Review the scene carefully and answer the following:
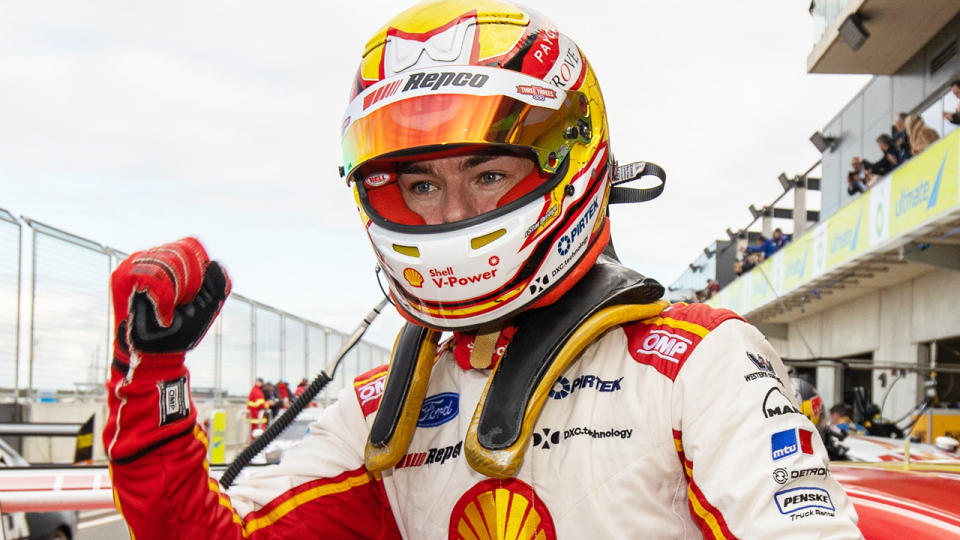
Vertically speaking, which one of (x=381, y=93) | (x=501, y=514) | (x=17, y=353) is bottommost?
(x=17, y=353)

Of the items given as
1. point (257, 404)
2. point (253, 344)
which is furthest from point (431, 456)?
point (253, 344)

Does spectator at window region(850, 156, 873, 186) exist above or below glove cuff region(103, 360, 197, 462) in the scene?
above

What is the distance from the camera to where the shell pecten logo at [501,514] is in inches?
61.8

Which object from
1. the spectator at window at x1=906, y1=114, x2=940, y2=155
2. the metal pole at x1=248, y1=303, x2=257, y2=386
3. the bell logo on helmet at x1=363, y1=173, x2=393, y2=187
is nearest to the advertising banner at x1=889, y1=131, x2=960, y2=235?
the spectator at window at x1=906, y1=114, x2=940, y2=155

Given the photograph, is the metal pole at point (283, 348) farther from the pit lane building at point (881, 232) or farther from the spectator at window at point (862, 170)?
the spectator at window at point (862, 170)

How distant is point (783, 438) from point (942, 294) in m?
13.2

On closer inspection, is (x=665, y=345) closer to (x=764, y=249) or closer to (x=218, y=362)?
(x=218, y=362)

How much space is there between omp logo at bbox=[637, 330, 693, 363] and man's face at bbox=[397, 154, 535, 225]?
454 mm

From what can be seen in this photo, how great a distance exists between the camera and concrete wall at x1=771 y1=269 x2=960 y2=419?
1276 centimetres

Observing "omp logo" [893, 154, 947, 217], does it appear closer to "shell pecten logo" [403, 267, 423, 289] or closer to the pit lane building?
the pit lane building

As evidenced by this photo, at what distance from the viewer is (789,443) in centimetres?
139

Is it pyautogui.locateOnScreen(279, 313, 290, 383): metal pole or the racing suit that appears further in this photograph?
pyautogui.locateOnScreen(279, 313, 290, 383): metal pole

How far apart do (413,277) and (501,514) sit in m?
0.53

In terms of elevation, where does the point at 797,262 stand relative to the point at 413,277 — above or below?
above
